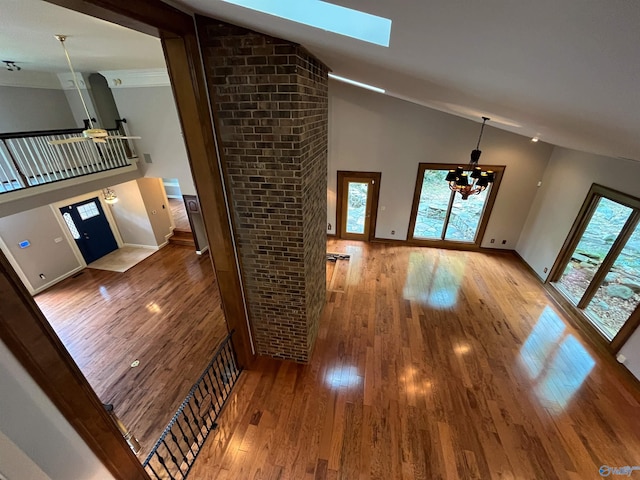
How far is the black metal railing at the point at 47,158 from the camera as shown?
395 centimetres

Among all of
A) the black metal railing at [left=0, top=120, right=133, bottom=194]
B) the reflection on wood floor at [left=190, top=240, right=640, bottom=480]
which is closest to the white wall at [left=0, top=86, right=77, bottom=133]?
the black metal railing at [left=0, top=120, right=133, bottom=194]

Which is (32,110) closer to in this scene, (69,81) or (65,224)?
(69,81)

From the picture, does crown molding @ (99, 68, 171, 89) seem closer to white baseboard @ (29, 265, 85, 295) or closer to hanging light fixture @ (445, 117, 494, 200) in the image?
white baseboard @ (29, 265, 85, 295)

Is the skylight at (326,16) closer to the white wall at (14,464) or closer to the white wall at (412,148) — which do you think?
the white wall at (14,464)

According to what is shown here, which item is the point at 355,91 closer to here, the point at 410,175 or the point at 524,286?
the point at 410,175

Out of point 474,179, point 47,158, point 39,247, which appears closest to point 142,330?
point 47,158

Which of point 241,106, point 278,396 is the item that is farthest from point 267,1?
point 278,396

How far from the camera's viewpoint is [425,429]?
2.67 meters

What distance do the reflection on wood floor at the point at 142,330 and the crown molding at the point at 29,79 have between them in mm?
4039

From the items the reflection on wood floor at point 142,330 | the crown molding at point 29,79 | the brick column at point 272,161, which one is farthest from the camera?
the crown molding at point 29,79

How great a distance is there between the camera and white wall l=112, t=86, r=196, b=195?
17.3 feet

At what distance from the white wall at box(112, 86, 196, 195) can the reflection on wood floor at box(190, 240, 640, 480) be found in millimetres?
4722

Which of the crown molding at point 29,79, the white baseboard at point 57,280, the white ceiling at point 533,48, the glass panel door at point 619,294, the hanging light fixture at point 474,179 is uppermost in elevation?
the crown molding at point 29,79

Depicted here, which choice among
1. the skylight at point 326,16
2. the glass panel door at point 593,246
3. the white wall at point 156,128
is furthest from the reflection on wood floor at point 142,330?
the glass panel door at point 593,246
